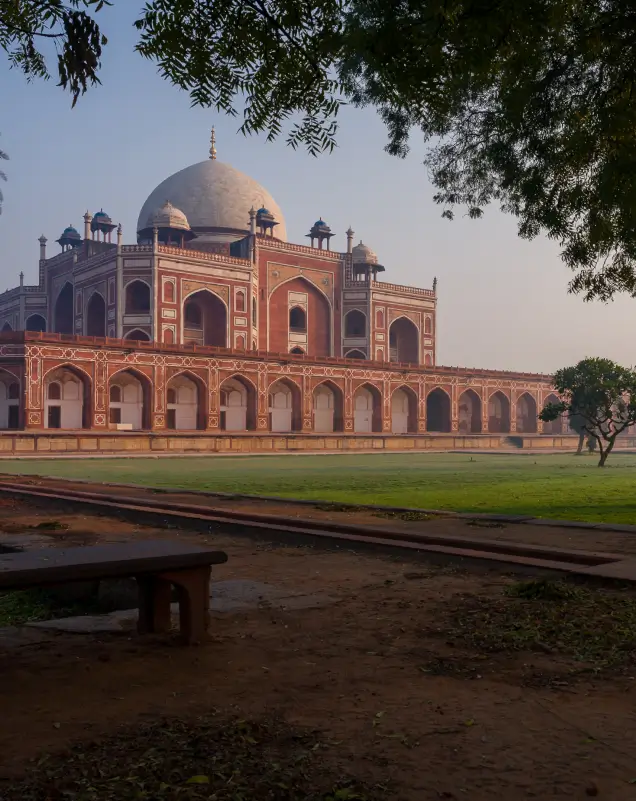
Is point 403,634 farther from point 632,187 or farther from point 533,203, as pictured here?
point 533,203

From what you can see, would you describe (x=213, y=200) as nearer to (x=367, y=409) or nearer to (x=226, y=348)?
(x=226, y=348)

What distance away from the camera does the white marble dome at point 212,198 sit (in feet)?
145

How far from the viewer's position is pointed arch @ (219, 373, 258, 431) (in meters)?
35.2

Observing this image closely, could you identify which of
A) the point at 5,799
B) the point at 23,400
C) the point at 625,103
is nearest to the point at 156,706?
the point at 5,799

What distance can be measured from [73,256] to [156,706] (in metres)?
41.9

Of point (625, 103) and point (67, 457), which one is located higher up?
point (625, 103)

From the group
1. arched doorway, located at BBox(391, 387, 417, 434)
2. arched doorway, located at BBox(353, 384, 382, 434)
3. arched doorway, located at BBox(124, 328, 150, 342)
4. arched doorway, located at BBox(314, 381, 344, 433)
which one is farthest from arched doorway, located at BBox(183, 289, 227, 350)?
arched doorway, located at BBox(391, 387, 417, 434)

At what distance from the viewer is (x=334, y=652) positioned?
120 inches

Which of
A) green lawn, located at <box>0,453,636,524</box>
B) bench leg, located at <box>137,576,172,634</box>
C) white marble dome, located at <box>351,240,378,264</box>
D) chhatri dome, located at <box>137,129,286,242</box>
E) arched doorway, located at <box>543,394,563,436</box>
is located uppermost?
chhatri dome, located at <box>137,129,286,242</box>

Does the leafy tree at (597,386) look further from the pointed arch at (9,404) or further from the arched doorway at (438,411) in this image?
the pointed arch at (9,404)

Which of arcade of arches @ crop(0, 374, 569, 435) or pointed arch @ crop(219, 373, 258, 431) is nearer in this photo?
arcade of arches @ crop(0, 374, 569, 435)

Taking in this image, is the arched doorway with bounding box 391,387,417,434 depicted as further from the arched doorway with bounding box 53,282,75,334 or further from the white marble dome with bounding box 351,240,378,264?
the arched doorway with bounding box 53,282,75,334

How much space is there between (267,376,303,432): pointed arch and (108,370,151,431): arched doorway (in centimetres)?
633

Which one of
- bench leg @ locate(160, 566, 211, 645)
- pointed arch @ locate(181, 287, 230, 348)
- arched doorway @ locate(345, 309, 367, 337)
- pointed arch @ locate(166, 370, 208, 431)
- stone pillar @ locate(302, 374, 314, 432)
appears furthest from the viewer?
arched doorway @ locate(345, 309, 367, 337)
